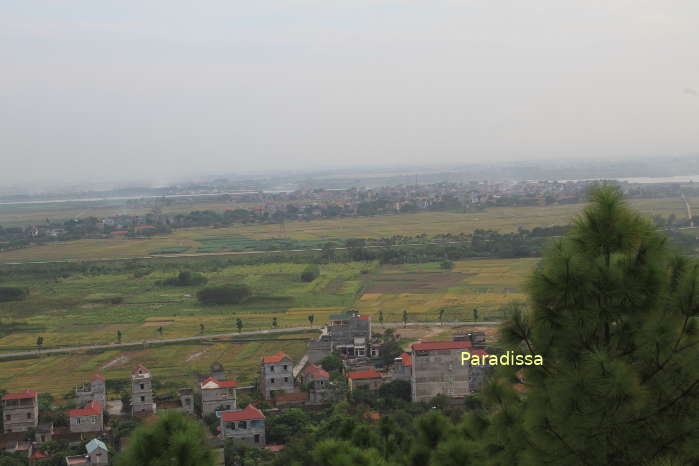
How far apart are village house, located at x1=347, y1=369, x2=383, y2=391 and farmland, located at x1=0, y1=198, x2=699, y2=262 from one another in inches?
683

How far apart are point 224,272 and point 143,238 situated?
12.7 m

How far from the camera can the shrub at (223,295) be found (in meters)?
16.6

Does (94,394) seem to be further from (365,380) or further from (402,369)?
(402,369)

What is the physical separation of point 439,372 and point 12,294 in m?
12.9

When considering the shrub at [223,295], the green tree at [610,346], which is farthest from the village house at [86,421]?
the shrub at [223,295]

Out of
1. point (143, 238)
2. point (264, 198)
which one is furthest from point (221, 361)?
point (264, 198)

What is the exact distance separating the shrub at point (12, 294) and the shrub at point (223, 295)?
14.9 ft

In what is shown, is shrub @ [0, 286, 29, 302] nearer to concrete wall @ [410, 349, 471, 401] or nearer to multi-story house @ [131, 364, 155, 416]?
multi-story house @ [131, 364, 155, 416]

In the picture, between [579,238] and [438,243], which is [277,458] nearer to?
[579,238]

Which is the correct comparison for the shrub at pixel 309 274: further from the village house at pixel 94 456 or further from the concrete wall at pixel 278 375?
the village house at pixel 94 456

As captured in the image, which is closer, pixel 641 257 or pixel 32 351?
pixel 641 257

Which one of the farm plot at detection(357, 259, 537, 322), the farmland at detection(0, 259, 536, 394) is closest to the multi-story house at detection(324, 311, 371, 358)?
the farmland at detection(0, 259, 536, 394)

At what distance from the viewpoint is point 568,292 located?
6.79ft

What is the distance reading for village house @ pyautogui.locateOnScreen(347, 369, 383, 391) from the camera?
9141 millimetres
